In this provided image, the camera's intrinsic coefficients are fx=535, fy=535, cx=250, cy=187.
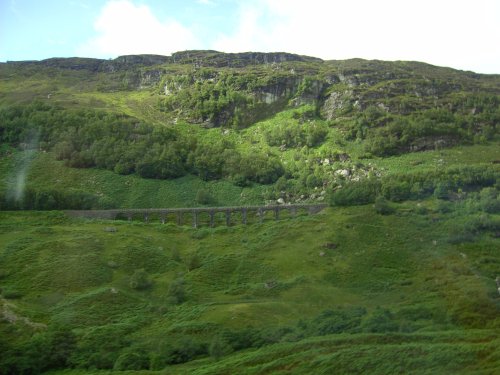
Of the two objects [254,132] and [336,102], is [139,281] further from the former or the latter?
[336,102]

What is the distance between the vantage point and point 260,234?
96.2m

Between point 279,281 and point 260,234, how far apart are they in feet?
65.2

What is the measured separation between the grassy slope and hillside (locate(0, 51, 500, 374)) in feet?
1.13

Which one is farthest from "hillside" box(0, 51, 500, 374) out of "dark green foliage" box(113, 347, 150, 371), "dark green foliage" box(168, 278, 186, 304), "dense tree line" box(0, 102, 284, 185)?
"dense tree line" box(0, 102, 284, 185)

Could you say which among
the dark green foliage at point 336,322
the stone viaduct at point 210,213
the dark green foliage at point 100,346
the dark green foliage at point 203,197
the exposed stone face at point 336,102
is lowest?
the dark green foliage at point 100,346

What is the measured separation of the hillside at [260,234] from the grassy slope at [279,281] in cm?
35

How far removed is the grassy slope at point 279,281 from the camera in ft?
154

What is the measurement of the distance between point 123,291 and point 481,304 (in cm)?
4485

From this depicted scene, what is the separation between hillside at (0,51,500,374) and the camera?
172ft

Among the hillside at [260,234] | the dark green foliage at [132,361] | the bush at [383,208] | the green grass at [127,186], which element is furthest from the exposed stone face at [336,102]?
the dark green foliage at [132,361]

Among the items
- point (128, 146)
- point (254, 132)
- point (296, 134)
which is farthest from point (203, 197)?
point (254, 132)

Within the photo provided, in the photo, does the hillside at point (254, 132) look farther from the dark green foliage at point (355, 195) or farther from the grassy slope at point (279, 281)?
the grassy slope at point (279, 281)

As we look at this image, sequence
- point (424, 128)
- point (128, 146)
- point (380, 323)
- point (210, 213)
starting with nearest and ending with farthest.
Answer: point (380, 323) < point (210, 213) < point (128, 146) < point (424, 128)

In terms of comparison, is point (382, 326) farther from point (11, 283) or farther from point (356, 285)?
point (11, 283)
